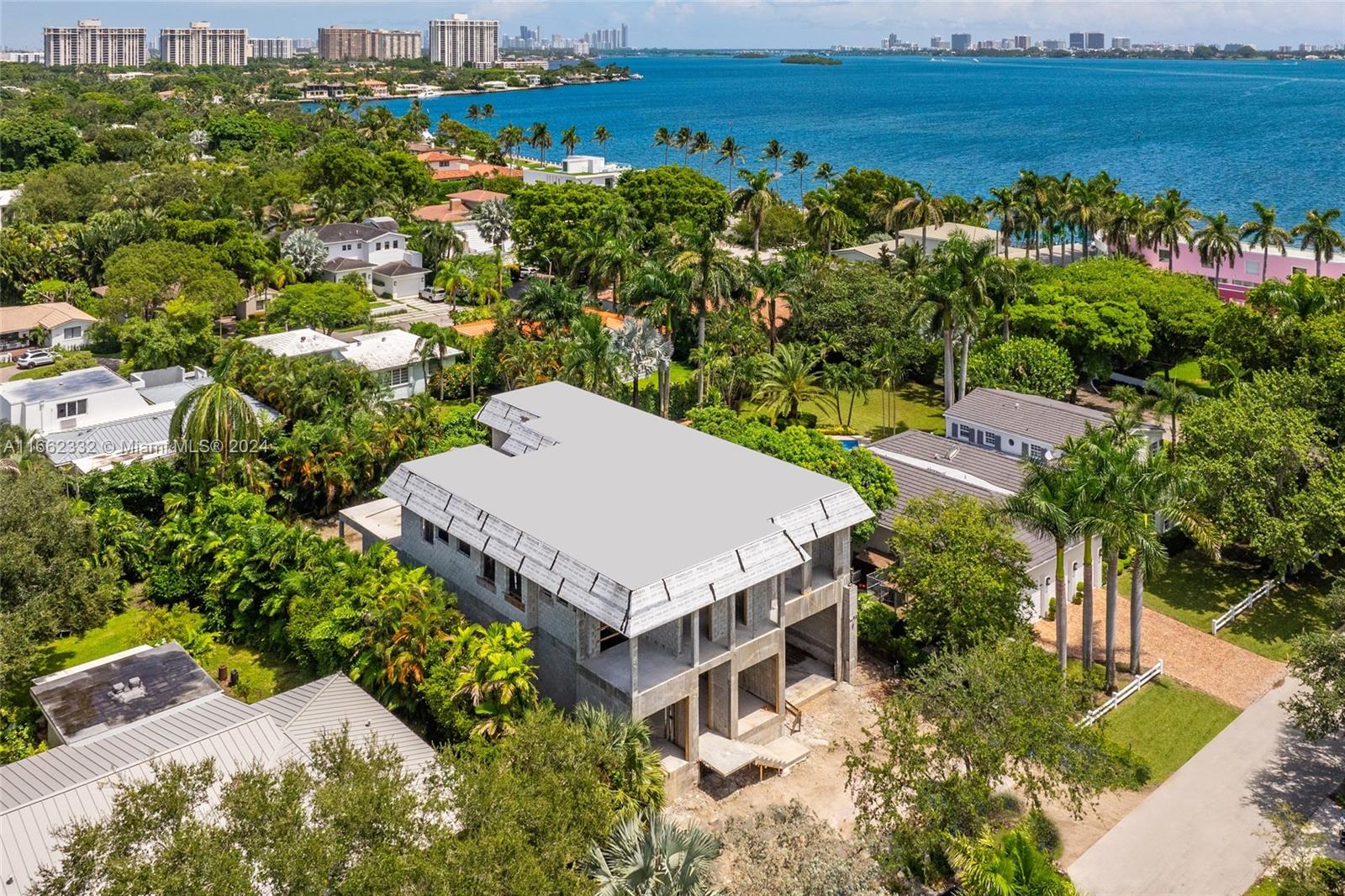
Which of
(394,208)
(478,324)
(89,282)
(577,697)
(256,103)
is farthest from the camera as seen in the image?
(256,103)

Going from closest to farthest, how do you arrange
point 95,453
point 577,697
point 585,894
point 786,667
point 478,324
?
1. point 585,894
2. point 577,697
3. point 786,667
4. point 95,453
5. point 478,324

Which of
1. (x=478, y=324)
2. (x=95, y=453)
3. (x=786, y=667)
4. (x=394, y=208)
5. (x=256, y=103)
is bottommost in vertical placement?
(x=786, y=667)

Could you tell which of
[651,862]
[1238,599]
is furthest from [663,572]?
[1238,599]

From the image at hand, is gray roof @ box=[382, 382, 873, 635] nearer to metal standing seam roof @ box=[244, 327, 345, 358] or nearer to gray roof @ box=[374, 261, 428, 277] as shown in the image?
metal standing seam roof @ box=[244, 327, 345, 358]

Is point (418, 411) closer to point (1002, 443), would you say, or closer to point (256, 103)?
point (1002, 443)

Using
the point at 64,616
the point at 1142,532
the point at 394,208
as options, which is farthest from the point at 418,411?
the point at 394,208

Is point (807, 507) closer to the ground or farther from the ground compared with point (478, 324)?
closer to the ground
